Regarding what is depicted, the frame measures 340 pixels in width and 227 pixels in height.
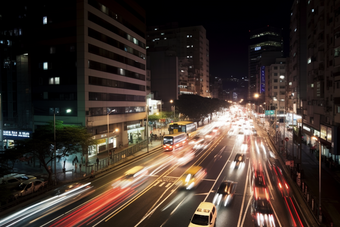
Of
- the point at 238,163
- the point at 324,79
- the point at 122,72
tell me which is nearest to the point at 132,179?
the point at 238,163

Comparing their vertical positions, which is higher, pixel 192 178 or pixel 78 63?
pixel 78 63

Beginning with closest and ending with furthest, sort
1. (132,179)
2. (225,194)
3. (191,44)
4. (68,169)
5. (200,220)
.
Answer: (200,220) < (225,194) < (132,179) < (68,169) < (191,44)

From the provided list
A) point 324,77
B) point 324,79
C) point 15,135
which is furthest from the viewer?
point 15,135

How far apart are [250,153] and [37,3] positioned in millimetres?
46852

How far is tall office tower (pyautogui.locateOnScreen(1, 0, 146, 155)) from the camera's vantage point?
131ft

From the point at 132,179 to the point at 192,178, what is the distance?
686 centimetres

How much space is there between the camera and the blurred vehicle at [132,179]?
25.5 meters

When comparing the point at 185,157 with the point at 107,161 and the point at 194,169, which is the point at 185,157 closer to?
the point at 194,169

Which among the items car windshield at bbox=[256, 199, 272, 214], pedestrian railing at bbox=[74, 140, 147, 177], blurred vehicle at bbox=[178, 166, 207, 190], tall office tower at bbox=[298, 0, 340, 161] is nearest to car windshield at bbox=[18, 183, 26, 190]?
pedestrian railing at bbox=[74, 140, 147, 177]

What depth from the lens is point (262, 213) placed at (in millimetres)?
17859

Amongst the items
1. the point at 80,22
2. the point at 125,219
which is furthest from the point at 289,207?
the point at 80,22

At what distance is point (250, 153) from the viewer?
140 ft

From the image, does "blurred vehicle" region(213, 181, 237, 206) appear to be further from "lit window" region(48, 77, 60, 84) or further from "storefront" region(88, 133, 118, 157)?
"lit window" region(48, 77, 60, 84)

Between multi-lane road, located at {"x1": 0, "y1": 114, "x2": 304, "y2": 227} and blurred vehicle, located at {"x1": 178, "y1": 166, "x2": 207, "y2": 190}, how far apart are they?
0.58 metres
